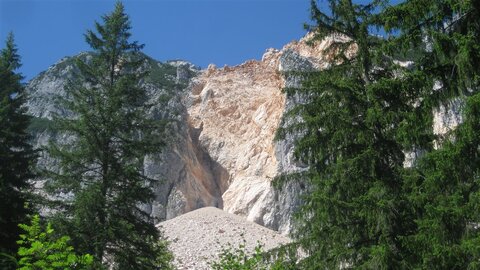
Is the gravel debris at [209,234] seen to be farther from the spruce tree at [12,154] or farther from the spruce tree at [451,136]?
the spruce tree at [451,136]

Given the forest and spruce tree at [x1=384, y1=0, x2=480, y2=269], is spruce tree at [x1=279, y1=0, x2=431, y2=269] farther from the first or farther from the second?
spruce tree at [x1=384, y1=0, x2=480, y2=269]

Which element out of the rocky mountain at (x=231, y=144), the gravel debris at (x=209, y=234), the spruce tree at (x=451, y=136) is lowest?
the spruce tree at (x=451, y=136)

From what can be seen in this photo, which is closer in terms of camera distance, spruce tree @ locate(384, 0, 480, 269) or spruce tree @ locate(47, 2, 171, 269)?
spruce tree @ locate(384, 0, 480, 269)

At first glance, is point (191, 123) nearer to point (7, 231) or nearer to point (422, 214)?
point (7, 231)

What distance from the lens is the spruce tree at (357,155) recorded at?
878 cm

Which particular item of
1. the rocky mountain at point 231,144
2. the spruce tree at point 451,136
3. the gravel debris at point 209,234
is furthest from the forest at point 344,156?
the rocky mountain at point 231,144

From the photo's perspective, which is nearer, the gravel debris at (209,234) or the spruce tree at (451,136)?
the spruce tree at (451,136)

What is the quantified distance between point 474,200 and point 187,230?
38022 mm

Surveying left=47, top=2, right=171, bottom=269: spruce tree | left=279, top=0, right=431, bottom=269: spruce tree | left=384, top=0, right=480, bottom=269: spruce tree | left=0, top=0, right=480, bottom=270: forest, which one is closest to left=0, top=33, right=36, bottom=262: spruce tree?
left=0, top=0, right=480, bottom=270: forest

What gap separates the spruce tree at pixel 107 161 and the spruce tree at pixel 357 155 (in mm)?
5022

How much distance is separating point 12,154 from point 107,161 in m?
5.27

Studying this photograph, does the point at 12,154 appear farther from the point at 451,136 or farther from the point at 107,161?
the point at 451,136

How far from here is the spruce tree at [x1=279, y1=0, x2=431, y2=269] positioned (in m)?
8.78

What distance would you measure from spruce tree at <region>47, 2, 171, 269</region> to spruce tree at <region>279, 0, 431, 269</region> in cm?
502
